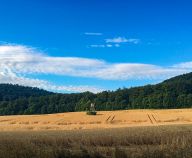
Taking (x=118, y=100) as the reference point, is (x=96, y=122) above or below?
below

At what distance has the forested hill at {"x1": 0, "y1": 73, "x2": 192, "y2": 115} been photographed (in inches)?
5925

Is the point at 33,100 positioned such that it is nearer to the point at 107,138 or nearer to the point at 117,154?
the point at 107,138

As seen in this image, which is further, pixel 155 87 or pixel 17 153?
pixel 155 87

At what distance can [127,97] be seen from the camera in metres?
166

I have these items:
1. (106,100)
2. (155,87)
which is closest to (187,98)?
(155,87)

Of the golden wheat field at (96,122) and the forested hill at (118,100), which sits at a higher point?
the forested hill at (118,100)

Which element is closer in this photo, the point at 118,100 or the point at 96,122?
the point at 96,122

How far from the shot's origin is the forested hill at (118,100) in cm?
15050

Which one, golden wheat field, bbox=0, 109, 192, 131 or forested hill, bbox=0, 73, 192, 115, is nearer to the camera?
golden wheat field, bbox=0, 109, 192, 131

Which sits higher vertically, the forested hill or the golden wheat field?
the forested hill

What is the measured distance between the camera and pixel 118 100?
16462cm

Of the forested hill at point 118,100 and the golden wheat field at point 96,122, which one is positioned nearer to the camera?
the golden wheat field at point 96,122

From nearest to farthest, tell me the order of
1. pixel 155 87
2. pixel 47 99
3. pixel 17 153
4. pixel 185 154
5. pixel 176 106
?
1. pixel 185 154
2. pixel 17 153
3. pixel 176 106
4. pixel 155 87
5. pixel 47 99

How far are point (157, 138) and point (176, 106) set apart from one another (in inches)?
4870
